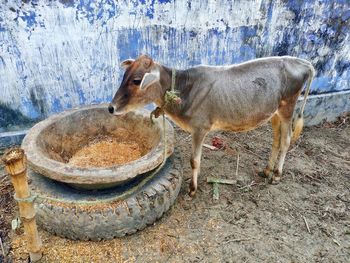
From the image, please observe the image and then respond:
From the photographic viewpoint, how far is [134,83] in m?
3.39

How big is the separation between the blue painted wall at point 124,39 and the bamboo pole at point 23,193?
1931 mm

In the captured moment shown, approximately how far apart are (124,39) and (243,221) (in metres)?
2.71

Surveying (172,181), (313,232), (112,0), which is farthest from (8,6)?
(313,232)

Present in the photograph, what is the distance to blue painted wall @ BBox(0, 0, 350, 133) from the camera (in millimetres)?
4320

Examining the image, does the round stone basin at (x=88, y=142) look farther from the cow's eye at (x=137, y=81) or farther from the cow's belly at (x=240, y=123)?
the cow's eye at (x=137, y=81)

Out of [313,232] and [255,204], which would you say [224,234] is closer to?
[255,204]

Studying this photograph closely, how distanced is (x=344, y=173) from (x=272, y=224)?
1636mm

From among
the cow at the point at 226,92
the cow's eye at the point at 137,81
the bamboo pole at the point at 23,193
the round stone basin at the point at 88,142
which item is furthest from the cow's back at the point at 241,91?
the bamboo pole at the point at 23,193

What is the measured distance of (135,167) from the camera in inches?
130

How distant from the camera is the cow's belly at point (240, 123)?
3.88m

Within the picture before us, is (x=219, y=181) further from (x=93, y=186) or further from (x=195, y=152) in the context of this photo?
(x=93, y=186)

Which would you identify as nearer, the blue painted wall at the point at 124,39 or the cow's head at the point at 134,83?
the cow's head at the point at 134,83

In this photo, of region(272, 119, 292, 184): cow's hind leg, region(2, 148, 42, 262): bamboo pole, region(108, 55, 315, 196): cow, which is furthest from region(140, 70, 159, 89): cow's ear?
region(272, 119, 292, 184): cow's hind leg

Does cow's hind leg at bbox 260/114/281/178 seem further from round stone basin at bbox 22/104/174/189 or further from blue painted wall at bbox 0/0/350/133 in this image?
blue painted wall at bbox 0/0/350/133
